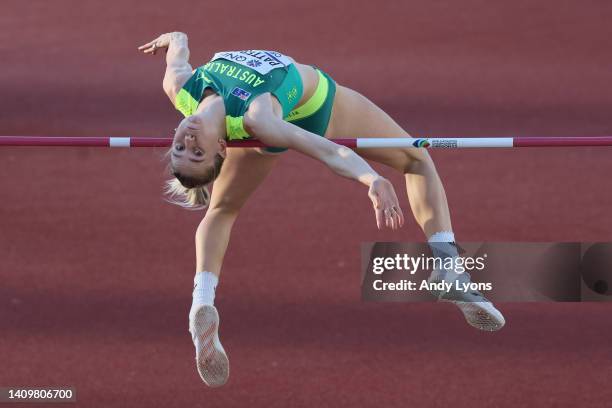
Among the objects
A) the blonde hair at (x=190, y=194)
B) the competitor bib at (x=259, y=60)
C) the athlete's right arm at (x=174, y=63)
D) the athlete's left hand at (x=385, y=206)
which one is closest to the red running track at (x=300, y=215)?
the blonde hair at (x=190, y=194)

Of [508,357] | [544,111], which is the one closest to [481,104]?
[544,111]

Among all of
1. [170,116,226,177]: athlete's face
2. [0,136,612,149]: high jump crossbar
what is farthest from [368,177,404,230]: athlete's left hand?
[170,116,226,177]: athlete's face

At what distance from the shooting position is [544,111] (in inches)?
316

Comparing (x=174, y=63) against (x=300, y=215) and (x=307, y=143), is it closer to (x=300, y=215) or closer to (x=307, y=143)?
(x=307, y=143)

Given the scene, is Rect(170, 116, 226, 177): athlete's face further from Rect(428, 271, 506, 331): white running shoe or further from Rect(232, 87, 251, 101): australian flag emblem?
Rect(428, 271, 506, 331): white running shoe

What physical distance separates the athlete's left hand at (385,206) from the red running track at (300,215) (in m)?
2.45

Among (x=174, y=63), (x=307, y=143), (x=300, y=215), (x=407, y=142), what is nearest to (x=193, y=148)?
(x=307, y=143)

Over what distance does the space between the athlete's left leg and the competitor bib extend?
324 millimetres

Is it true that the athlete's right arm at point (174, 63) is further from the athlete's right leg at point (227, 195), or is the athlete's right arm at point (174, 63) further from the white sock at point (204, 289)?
the white sock at point (204, 289)

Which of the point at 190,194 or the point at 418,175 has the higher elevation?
the point at 418,175

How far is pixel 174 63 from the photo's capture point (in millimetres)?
4695

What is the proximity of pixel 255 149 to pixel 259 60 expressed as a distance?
37 centimetres

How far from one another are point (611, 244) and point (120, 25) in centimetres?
432

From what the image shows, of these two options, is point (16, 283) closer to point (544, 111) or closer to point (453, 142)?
point (453, 142)
